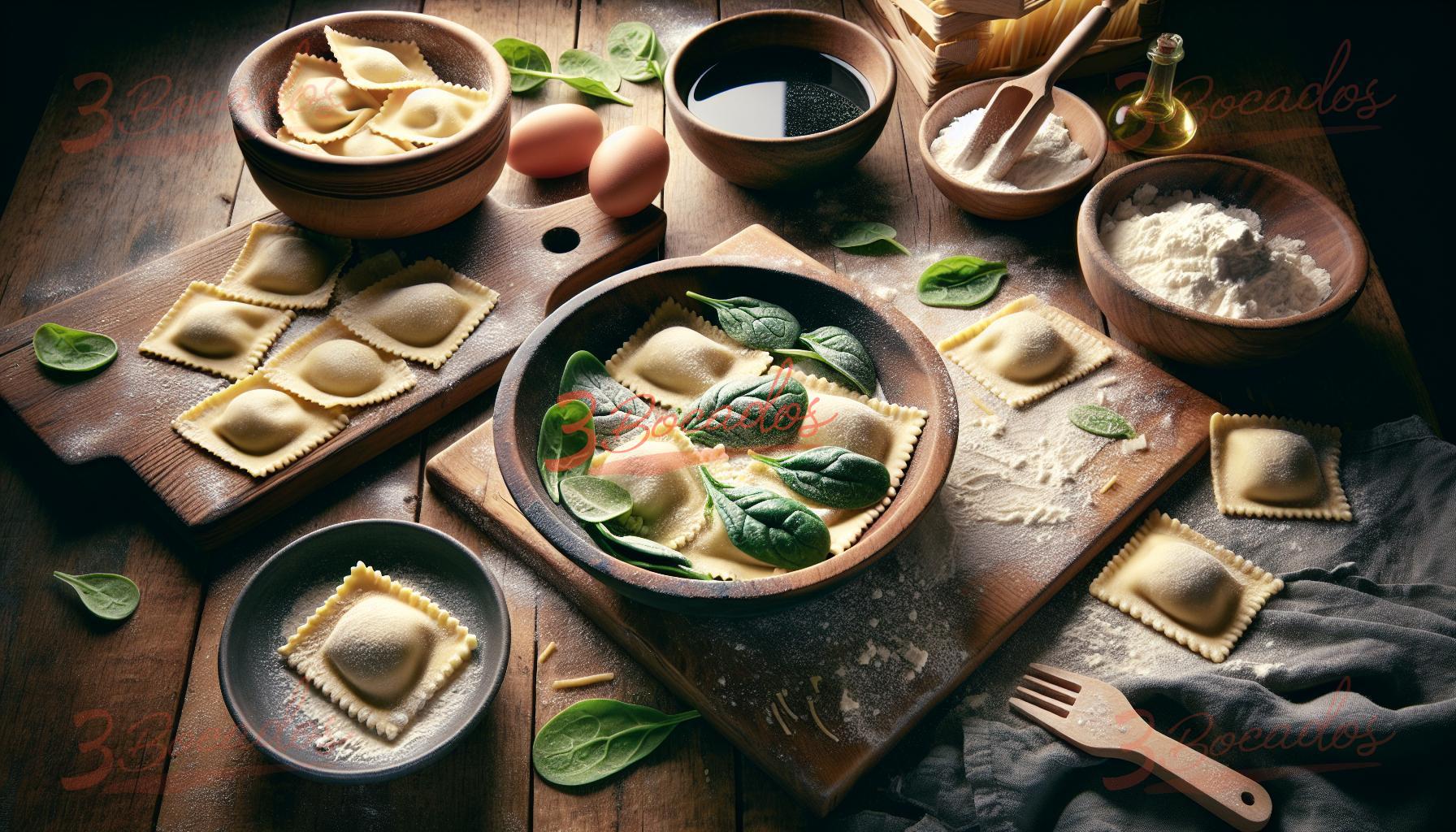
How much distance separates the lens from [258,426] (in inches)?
61.6

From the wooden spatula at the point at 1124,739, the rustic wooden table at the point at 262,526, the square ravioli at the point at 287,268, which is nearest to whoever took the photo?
the wooden spatula at the point at 1124,739

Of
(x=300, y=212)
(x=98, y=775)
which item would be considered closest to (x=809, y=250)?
(x=300, y=212)

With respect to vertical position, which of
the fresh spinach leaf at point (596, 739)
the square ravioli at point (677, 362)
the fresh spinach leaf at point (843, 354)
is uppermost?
the fresh spinach leaf at point (843, 354)

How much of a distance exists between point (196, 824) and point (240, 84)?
120cm

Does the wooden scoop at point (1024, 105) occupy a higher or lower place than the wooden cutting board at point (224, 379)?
higher

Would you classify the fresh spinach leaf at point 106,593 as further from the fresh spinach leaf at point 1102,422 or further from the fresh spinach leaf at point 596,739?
the fresh spinach leaf at point 1102,422

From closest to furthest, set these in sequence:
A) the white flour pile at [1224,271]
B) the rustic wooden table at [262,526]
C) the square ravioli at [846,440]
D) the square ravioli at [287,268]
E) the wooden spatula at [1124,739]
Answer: the wooden spatula at [1124,739], the rustic wooden table at [262,526], the square ravioli at [846,440], the white flour pile at [1224,271], the square ravioli at [287,268]

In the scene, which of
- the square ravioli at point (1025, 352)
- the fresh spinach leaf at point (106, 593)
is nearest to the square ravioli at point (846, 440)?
the square ravioli at point (1025, 352)

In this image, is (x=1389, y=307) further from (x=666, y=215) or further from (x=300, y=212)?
(x=300, y=212)

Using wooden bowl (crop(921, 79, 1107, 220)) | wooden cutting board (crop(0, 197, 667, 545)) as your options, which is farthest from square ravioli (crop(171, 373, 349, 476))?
wooden bowl (crop(921, 79, 1107, 220))

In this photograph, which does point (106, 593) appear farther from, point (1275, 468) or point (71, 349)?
point (1275, 468)

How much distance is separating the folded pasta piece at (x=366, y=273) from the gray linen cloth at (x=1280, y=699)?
1.20 m

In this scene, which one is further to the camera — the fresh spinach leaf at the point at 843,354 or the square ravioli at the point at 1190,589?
the fresh spinach leaf at the point at 843,354

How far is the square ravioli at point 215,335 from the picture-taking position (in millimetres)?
1682
